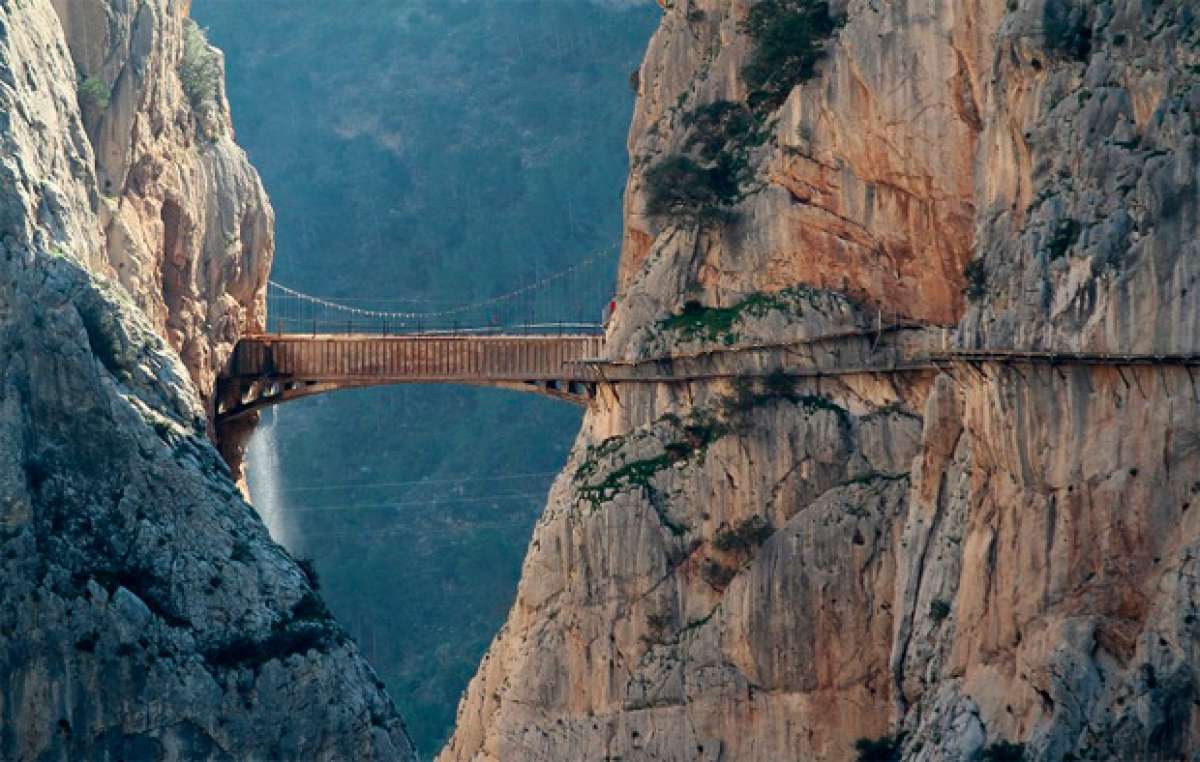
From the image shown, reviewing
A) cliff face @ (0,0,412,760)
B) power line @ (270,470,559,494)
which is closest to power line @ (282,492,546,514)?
power line @ (270,470,559,494)

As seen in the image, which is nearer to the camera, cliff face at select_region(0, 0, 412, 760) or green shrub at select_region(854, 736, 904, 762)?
green shrub at select_region(854, 736, 904, 762)

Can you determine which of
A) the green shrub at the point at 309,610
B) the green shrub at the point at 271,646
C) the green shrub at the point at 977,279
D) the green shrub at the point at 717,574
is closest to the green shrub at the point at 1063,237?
the green shrub at the point at 977,279

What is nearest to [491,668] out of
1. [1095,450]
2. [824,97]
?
[824,97]

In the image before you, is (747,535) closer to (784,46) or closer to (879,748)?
(879,748)

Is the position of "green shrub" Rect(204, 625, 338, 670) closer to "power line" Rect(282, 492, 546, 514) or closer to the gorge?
the gorge

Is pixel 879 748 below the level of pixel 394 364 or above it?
below

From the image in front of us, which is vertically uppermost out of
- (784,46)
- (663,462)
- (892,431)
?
(784,46)

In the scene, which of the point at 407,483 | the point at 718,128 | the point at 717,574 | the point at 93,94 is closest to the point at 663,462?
the point at 717,574
